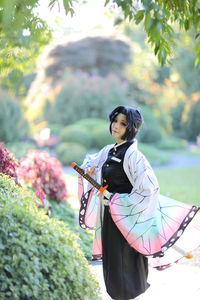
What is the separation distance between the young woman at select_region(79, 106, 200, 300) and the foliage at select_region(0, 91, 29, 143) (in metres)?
10.4

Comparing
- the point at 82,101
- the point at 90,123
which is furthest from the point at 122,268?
the point at 82,101

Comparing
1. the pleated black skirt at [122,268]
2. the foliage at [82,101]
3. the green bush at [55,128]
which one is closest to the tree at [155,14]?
the pleated black skirt at [122,268]

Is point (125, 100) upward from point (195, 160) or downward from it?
upward

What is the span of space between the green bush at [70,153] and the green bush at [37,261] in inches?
434

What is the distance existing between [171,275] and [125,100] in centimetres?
1480

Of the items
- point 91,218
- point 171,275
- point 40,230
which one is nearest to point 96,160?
point 91,218

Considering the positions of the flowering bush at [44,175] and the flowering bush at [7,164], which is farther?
the flowering bush at [44,175]

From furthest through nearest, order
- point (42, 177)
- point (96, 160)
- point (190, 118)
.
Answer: point (190, 118) → point (42, 177) → point (96, 160)

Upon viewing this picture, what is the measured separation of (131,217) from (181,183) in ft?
24.3

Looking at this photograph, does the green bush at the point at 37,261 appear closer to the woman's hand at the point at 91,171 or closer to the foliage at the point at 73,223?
the woman's hand at the point at 91,171

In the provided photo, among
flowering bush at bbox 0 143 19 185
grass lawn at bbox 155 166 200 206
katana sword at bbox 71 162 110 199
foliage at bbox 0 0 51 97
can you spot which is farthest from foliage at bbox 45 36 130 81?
katana sword at bbox 71 162 110 199

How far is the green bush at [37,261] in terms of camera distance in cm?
219

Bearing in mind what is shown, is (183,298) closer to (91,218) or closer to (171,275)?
(171,275)

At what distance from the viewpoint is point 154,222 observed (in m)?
2.97
